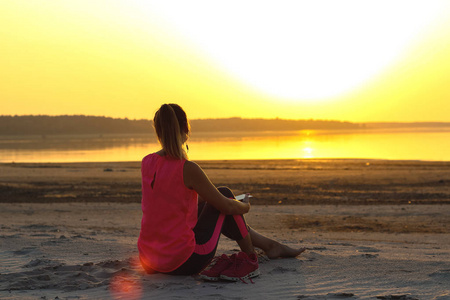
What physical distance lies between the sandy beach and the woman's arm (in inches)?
27.3

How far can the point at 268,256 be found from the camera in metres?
5.82

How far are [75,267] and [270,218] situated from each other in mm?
6301

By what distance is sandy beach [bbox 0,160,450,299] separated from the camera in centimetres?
471

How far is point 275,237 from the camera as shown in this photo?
8.77 metres

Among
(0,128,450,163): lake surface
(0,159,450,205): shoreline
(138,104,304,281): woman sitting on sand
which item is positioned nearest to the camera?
(138,104,304,281): woman sitting on sand

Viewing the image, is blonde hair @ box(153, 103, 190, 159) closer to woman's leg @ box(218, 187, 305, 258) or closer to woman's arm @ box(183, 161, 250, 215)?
woman's arm @ box(183, 161, 250, 215)

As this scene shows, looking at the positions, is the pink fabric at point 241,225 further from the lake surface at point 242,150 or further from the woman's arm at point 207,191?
the lake surface at point 242,150

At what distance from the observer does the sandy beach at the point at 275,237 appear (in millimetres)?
4715

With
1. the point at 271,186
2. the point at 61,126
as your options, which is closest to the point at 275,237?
the point at 271,186

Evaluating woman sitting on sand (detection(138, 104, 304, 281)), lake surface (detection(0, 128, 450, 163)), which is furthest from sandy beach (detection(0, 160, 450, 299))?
lake surface (detection(0, 128, 450, 163))

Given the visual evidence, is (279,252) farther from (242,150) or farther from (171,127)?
(242,150)

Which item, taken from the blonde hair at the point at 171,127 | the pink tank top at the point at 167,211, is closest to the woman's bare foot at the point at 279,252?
the pink tank top at the point at 167,211

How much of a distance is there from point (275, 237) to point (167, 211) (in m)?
4.40

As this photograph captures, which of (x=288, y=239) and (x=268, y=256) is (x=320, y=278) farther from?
(x=288, y=239)
